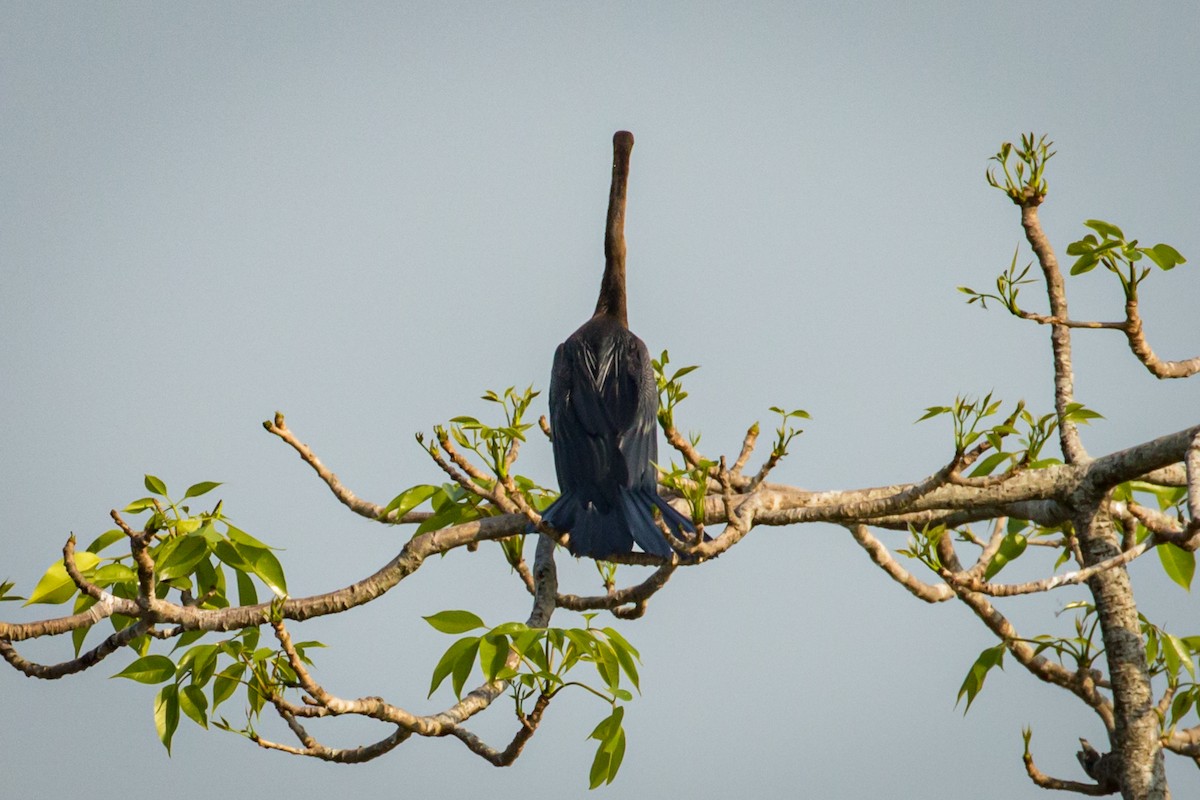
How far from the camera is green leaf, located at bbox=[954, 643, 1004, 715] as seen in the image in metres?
4.22

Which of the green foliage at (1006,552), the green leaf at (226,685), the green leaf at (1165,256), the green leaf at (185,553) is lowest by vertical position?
the green leaf at (226,685)

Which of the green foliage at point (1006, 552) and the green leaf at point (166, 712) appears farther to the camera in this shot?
the green foliage at point (1006, 552)

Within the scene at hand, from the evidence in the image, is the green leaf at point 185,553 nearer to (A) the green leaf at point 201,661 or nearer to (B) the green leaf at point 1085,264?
(A) the green leaf at point 201,661

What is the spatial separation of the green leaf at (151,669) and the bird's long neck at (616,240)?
281 cm

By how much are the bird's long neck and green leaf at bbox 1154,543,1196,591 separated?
254 cm

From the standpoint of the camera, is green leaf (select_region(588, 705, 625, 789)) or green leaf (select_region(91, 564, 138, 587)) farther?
green leaf (select_region(91, 564, 138, 587))

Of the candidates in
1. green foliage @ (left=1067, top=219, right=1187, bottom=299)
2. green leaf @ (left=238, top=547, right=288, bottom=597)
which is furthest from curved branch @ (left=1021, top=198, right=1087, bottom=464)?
green leaf @ (left=238, top=547, right=288, bottom=597)

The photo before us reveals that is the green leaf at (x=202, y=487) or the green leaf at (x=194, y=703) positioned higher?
the green leaf at (x=202, y=487)

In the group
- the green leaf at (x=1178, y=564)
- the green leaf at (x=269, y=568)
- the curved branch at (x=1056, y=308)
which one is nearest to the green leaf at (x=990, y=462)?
the curved branch at (x=1056, y=308)

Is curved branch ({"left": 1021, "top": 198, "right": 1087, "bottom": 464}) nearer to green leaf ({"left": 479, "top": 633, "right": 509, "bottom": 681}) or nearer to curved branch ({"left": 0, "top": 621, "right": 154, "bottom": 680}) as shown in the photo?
green leaf ({"left": 479, "top": 633, "right": 509, "bottom": 681})

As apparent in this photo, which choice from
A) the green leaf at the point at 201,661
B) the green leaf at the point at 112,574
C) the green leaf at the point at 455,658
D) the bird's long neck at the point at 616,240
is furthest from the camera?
the bird's long neck at the point at 616,240

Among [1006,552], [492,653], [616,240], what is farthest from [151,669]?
[616,240]

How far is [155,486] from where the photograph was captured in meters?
3.79

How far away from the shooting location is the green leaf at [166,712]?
3.66 metres
